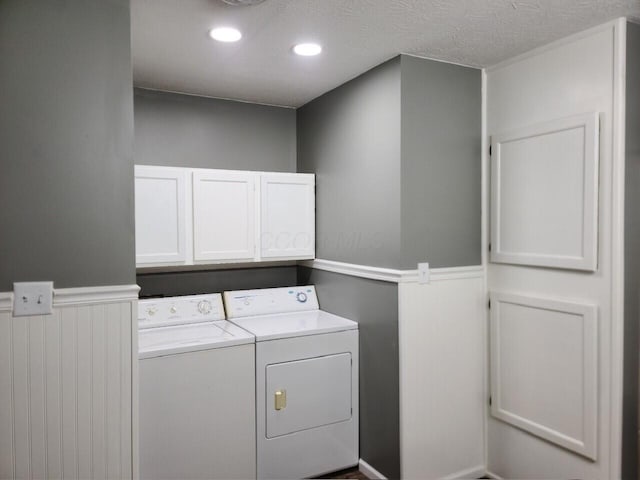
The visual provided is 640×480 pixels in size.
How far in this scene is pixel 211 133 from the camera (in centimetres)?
327

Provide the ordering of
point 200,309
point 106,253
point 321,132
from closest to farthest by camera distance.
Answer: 1. point 106,253
2. point 200,309
3. point 321,132

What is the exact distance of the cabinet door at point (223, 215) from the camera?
2875mm

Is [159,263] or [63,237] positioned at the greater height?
[63,237]

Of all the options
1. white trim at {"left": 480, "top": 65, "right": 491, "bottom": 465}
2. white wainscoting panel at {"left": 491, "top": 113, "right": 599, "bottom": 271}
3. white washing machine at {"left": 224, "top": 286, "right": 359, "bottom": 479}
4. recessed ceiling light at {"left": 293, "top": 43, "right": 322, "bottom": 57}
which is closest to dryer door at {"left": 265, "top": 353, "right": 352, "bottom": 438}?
white washing machine at {"left": 224, "top": 286, "right": 359, "bottom": 479}

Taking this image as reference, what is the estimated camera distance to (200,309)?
2.96 m

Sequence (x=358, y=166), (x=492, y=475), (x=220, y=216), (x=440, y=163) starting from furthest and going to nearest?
(x=220, y=216), (x=358, y=166), (x=492, y=475), (x=440, y=163)

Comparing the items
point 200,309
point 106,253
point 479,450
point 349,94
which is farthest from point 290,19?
point 479,450

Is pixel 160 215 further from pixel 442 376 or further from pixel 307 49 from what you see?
pixel 442 376

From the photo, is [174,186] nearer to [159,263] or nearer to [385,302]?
[159,263]

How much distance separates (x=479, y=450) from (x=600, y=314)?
1.13 meters

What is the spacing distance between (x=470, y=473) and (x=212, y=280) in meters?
2.01

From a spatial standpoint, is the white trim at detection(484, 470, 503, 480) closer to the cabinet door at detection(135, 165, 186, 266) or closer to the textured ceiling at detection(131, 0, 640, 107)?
the cabinet door at detection(135, 165, 186, 266)

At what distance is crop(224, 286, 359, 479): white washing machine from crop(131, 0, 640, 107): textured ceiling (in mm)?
1494

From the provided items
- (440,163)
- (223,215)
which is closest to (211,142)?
(223,215)
